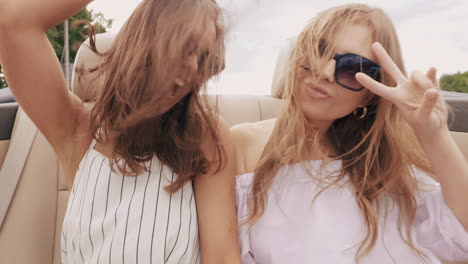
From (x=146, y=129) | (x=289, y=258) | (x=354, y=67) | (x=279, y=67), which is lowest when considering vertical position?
(x=289, y=258)

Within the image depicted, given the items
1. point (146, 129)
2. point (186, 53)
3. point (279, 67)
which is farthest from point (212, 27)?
point (279, 67)

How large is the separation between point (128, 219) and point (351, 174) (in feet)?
2.05

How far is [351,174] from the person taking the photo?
1.15m

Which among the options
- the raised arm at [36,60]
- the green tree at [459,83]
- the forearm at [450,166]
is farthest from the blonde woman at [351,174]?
the green tree at [459,83]

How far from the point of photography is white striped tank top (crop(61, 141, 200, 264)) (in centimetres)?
92

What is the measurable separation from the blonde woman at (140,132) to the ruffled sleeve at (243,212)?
0.09ft

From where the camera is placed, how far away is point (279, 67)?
5.81ft

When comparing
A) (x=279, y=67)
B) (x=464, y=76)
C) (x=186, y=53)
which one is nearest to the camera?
(x=186, y=53)

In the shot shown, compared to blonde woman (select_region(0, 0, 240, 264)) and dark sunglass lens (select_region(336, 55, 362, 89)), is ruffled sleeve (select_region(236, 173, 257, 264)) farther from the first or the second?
dark sunglass lens (select_region(336, 55, 362, 89))

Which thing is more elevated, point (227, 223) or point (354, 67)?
point (354, 67)

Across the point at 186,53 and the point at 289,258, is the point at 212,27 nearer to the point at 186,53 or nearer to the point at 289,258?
the point at 186,53

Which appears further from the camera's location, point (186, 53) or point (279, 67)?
point (279, 67)

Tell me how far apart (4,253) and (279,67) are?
1.25 m

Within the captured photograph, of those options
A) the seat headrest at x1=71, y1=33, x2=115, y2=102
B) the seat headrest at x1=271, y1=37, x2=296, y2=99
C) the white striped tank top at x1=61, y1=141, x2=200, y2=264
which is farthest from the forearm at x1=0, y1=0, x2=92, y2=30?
the seat headrest at x1=271, y1=37, x2=296, y2=99
